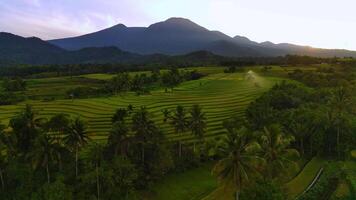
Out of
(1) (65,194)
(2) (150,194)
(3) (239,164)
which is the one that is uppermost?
(3) (239,164)

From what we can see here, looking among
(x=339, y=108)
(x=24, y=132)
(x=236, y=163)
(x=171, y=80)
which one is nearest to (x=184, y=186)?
(x=236, y=163)

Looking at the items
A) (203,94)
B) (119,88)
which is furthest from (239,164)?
(119,88)

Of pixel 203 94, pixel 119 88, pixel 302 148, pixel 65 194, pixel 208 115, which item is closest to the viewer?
pixel 65 194

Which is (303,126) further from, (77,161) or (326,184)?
(77,161)

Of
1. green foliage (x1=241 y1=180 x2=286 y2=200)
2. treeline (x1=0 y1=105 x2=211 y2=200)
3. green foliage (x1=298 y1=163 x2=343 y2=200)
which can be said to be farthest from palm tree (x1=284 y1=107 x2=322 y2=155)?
green foliage (x1=241 y1=180 x2=286 y2=200)

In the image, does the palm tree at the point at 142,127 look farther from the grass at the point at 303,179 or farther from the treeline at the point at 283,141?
the grass at the point at 303,179

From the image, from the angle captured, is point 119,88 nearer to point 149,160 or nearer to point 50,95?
point 50,95
